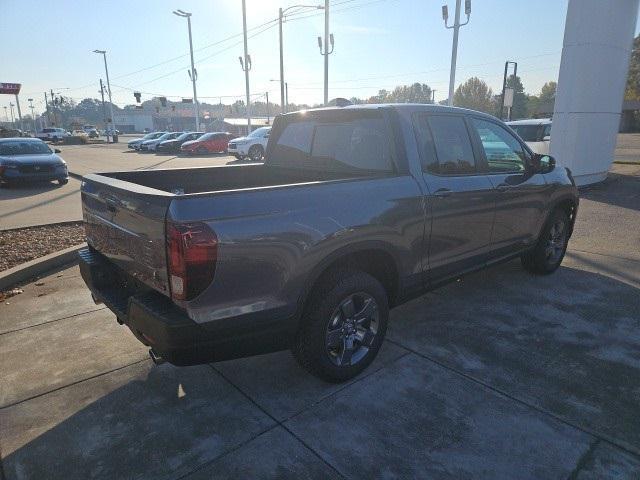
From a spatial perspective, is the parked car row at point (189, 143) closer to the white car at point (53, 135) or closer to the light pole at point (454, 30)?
the light pole at point (454, 30)

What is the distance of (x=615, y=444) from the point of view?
8.18 ft

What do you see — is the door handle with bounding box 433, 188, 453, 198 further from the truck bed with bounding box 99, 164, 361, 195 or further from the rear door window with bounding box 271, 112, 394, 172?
the truck bed with bounding box 99, 164, 361, 195

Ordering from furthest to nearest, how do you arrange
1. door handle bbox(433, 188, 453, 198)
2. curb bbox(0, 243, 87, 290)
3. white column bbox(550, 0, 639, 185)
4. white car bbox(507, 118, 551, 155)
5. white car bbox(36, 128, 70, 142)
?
white car bbox(36, 128, 70, 142)
white car bbox(507, 118, 551, 155)
white column bbox(550, 0, 639, 185)
curb bbox(0, 243, 87, 290)
door handle bbox(433, 188, 453, 198)

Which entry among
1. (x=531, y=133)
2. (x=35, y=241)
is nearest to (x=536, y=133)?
(x=531, y=133)

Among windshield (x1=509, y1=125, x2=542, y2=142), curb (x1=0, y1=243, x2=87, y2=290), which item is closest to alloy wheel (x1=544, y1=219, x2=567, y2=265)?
curb (x1=0, y1=243, x2=87, y2=290)

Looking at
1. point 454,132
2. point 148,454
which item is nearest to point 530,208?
point 454,132

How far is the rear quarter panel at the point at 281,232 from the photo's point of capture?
228 centimetres

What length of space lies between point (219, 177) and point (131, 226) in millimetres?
1725

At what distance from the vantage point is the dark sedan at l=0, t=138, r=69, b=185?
40.4ft

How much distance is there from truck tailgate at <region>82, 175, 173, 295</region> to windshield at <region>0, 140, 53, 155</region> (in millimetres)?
12752

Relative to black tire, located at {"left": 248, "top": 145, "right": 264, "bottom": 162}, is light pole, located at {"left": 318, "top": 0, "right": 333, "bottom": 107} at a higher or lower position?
higher

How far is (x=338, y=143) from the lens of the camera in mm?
3742

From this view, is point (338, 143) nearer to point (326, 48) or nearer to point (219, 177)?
point (219, 177)

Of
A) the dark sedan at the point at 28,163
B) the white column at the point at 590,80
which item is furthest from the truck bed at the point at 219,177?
the dark sedan at the point at 28,163
